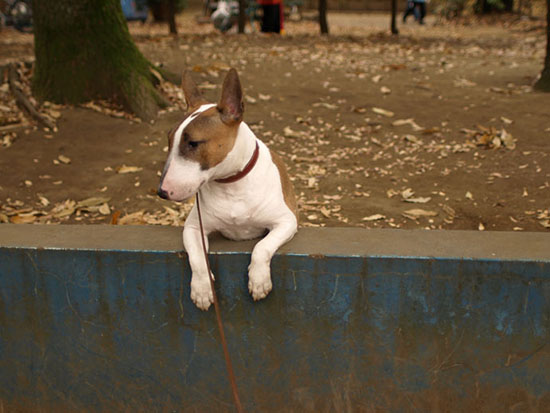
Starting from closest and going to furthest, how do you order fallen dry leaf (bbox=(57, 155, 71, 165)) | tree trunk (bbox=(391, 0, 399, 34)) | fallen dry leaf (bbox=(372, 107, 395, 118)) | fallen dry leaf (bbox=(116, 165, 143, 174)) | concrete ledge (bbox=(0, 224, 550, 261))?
concrete ledge (bbox=(0, 224, 550, 261)), fallen dry leaf (bbox=(116, 165, 143, 174)), fallen dry leaf (bbox=(57, 155, 71, 165)), fallen dry leaf (bbox=(372, 107, 395, 118)), tree trunk (bbox=(391, 0, 399, 34))

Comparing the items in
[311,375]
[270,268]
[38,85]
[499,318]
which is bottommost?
[311,375]

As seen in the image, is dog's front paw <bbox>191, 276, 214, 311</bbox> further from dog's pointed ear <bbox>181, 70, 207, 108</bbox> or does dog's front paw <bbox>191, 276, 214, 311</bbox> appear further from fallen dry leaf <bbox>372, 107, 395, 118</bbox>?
fallen dry leaf <bbox>372, 107, 395, 118</bbox>

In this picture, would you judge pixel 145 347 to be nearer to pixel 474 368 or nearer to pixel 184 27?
pixel 474 368

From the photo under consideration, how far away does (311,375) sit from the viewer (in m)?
3.39

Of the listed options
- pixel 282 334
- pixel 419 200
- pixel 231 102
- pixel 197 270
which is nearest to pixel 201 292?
pixel 197 270

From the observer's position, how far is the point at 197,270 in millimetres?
3080

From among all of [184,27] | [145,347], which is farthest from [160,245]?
[184,27]

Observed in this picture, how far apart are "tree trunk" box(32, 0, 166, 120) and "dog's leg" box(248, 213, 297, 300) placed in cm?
473

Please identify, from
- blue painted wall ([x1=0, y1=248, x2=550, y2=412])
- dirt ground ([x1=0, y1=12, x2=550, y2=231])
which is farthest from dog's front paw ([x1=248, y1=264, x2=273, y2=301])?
dirt ground ([x1=0, y1=12, x2=550, y2=231])

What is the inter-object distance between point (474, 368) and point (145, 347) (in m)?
1.75

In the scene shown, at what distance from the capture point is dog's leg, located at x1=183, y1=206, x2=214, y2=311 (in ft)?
10.1

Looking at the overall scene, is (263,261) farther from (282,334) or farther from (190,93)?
(190,93)

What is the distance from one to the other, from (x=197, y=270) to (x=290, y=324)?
601mm

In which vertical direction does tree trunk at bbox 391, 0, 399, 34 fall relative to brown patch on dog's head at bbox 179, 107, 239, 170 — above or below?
above
